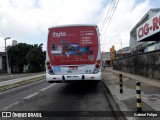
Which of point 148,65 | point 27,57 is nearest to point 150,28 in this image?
point 148,65

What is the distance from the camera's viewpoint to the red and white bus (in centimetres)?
1326

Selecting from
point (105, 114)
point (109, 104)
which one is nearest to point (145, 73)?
point (109, 104)

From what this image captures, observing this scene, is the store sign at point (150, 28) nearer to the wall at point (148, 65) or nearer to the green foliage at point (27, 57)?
the wall at point (148, 65)

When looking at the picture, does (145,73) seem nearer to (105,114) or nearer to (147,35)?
(147,35)

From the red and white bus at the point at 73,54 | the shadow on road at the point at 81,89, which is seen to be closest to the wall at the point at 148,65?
the shadow on road at the point at 81,89

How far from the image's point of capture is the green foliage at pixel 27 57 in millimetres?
73438

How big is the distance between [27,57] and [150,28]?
52957 mm

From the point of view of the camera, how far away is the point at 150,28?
25.0 metres

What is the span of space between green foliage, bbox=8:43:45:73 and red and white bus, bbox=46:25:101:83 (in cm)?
6016

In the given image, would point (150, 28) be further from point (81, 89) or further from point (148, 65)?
point (81, 89)

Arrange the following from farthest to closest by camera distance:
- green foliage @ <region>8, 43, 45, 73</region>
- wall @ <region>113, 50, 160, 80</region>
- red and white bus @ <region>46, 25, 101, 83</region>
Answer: green foliage @ <region>8, 43, 45, 73</region> < wall @ <region>113, 50, 160, 80</region> < red and white bus @ <region>46, 25, 101, 83</region>

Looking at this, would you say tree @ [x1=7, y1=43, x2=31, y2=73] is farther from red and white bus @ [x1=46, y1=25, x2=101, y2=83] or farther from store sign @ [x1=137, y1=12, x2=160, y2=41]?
red and white bus @ [x1=46, y1=25, x2=101, y2=83]

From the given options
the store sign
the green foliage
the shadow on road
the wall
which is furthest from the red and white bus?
the green foliage

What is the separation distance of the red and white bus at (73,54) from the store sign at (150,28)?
1071 cm
